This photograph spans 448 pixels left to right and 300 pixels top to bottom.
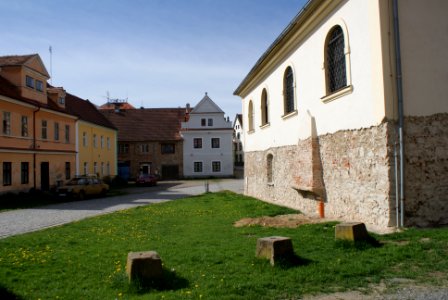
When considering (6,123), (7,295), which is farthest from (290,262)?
(6,123)

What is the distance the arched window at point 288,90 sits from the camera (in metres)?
15.5

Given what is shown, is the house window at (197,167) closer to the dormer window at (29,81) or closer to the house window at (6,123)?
the dormer window at (29,81)

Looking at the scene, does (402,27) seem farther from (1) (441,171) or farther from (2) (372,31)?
(1) (441,171)

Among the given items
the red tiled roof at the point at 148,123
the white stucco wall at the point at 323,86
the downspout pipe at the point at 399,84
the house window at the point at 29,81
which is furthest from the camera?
the red tiled roof at the point at 148,123

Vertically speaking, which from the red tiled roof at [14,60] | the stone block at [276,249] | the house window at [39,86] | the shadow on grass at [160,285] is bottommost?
the shadow on grass at [160,285]

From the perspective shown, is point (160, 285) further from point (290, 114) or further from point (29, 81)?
point (29, 81)

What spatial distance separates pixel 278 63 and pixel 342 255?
35.8 feet

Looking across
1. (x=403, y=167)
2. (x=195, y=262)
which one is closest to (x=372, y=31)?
(x=403, y=167)

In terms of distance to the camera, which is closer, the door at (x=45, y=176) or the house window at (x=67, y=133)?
the door at (x=45, y=176)

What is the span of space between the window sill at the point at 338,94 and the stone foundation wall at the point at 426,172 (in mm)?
1914

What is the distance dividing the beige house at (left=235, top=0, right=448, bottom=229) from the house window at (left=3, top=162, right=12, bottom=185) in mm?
18195

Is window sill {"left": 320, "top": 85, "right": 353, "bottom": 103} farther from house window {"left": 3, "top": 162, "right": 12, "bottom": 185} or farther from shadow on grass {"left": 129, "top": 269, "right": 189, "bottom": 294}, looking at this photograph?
house window {"left": 3, "top": 162, "right": 12, "bottom": 185}

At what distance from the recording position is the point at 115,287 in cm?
589

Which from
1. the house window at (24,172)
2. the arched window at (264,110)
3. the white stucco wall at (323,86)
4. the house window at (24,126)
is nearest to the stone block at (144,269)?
the white stucco wall at (323,86)
